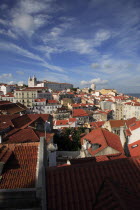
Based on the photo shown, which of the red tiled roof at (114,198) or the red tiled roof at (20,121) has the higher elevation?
the red tiled roof at (114,198)

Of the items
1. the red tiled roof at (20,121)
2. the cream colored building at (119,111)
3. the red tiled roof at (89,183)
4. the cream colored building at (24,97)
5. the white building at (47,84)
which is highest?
the white building at (47,84)

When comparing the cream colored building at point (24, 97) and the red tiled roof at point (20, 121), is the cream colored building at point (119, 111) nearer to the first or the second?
the cream colored building at point (24, 97)

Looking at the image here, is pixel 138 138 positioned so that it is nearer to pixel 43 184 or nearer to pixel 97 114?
pixel 43 184

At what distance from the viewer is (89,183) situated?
5734 millimetres

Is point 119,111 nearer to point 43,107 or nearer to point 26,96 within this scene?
point 43,107

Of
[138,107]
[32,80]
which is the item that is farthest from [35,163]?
[32,80]

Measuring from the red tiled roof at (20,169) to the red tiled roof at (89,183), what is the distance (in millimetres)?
1788

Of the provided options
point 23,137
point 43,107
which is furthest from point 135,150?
point 43,107

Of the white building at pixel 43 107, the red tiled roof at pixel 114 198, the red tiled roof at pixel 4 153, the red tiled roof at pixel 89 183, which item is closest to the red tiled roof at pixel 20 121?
the red tiled roof at pixel 4 153

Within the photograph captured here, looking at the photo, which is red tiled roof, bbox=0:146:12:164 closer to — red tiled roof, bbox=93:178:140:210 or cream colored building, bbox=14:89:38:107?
red tiled roof, bbox=93:178:140:210

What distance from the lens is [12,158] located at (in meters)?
8.23

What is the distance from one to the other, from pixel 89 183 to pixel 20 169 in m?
3.83

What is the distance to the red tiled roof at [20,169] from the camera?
22.5ft

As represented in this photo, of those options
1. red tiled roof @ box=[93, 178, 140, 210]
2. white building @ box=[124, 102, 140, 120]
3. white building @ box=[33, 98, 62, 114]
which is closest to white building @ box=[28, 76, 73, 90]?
white building @ box=[33, 98, 62, 114]
